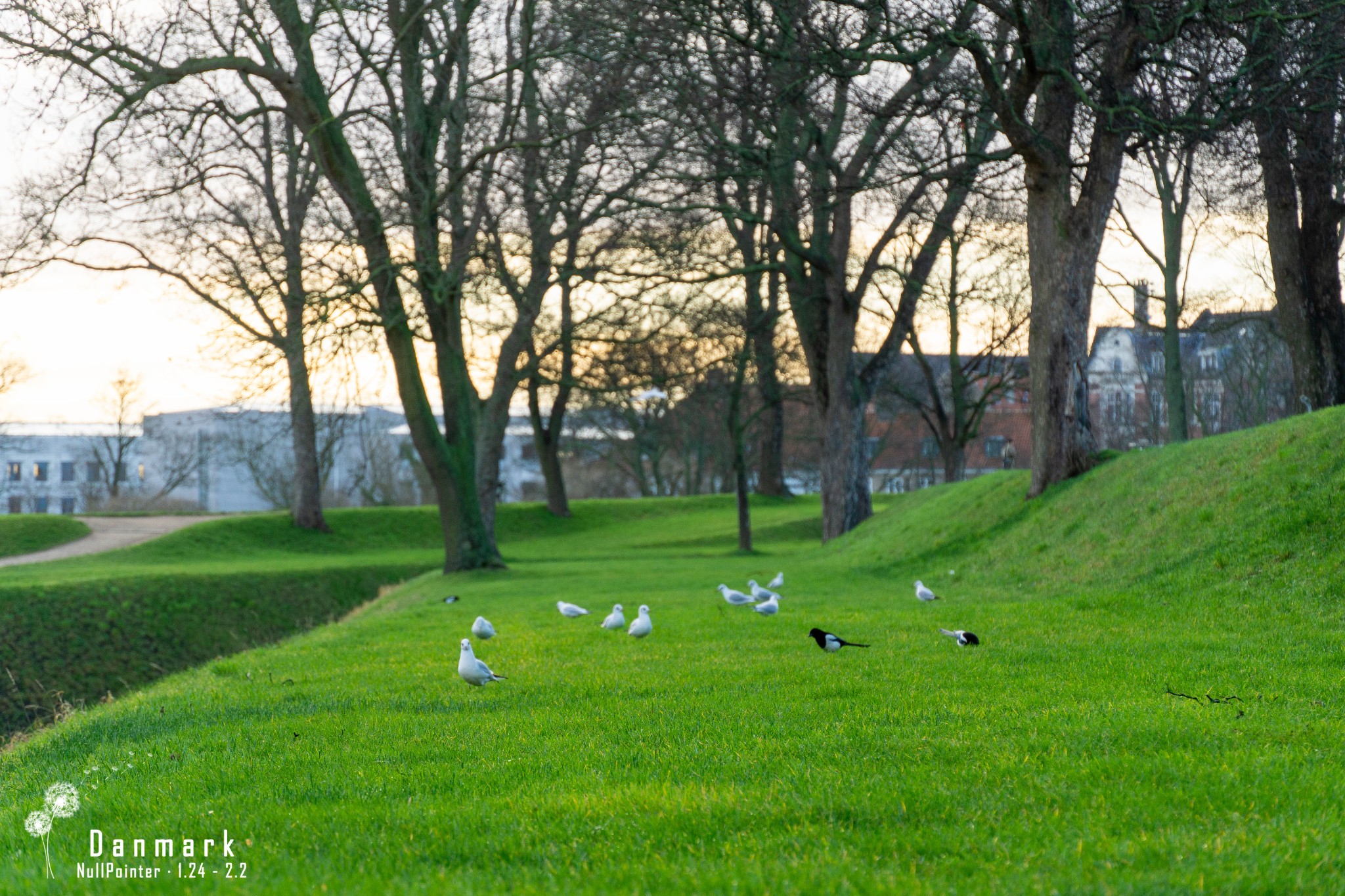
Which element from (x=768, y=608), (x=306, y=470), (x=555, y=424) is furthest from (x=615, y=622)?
(x=555, y=424)

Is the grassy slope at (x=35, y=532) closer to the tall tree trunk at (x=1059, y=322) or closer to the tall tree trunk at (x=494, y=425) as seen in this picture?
the tall tree trunk at (x=494, y=425)

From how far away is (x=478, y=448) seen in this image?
3484 cm

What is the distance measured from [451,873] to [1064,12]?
1749 centimetres

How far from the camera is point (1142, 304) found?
3691 cm

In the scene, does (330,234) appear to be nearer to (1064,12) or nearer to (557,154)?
(557,154)

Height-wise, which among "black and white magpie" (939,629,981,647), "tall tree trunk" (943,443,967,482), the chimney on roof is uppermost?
the chimney on roof

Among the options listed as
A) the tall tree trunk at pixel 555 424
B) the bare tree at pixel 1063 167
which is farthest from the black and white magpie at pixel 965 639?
the tall tree trunk at pixel 555 424

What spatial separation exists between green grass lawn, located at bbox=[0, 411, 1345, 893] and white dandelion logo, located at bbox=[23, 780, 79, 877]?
0.08 meters

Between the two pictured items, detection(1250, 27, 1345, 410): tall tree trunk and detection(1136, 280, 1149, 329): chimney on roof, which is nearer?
detection(1250, 27, 1345, 410): tall tree trunk

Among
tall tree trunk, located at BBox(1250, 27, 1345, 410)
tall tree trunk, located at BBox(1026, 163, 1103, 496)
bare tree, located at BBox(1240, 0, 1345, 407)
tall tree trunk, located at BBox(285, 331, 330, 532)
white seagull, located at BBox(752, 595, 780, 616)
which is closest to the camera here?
white seagull, located at BBox(752, 595, 780, 616)

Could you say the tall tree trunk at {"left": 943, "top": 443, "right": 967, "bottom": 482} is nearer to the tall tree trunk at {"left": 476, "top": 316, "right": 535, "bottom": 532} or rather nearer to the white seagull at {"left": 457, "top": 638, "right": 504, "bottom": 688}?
the tall tree trunk at {"left": 476, "top": 316, "right": 535, "bottom": 532}

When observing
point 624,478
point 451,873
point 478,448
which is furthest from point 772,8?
point 624,478

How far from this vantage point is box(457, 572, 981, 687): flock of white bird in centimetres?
928

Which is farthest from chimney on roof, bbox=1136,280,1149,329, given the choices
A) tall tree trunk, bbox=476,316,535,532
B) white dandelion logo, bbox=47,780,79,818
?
white dandelion logo, bbox=47,780,79,818
